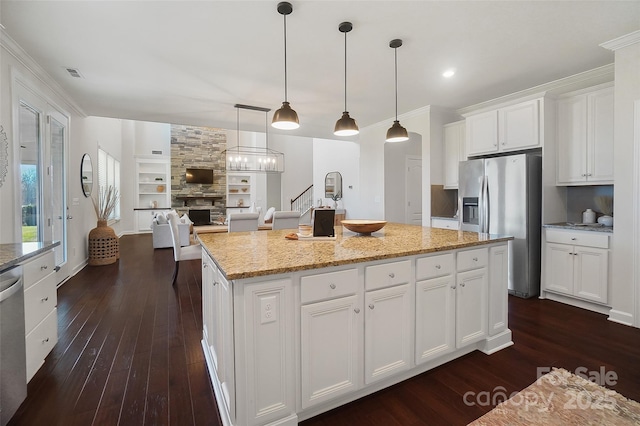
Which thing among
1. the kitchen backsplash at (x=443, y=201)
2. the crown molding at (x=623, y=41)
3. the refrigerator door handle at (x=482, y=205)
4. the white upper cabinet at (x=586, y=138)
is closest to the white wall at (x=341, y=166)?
the kitchen backsplash at (x=443, y=201)

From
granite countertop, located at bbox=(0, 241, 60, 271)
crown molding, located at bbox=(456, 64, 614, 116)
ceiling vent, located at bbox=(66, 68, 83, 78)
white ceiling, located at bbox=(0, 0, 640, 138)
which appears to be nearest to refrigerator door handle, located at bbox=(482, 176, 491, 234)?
crown molding, located at bbox=(456, 64, 614, 116)

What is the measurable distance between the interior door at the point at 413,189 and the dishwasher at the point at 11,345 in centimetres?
584

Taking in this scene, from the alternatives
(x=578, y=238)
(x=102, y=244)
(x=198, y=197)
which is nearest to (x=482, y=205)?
(x=578, y=238)

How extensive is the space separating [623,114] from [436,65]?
1836 mm

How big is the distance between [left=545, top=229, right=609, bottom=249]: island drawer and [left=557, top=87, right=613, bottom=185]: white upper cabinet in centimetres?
64

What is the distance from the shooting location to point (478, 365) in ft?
7.25

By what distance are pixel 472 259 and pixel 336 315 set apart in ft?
4.06

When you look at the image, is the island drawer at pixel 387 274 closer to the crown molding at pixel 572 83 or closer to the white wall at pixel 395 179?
the crown molding at pixel 572 83

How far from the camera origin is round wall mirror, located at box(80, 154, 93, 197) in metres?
5.10

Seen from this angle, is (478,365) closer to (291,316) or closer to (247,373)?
(291,316)

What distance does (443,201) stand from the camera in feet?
16.6

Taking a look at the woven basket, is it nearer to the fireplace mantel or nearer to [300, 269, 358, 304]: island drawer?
the fireplace mantel

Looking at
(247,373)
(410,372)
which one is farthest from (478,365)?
(247,373)

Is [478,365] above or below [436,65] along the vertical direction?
below
